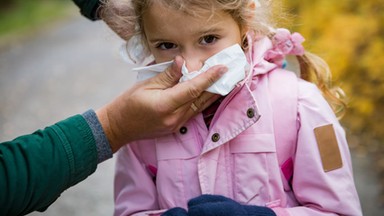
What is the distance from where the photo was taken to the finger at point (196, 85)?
1.73m

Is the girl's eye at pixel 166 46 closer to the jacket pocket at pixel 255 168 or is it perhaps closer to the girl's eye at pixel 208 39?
the girl's eye at pixel 208 39

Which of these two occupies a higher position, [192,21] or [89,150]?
[192,21]

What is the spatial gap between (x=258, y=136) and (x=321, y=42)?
9.67 ft

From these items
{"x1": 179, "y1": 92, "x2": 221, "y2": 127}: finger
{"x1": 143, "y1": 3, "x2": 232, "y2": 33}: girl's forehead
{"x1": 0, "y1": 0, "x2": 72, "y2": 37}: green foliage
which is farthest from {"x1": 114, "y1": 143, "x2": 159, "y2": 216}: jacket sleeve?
{"x1": 0, "y1": 0, "x2": 72, "y2": 37}: green foliage

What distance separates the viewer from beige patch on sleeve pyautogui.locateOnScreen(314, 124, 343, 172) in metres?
1.80

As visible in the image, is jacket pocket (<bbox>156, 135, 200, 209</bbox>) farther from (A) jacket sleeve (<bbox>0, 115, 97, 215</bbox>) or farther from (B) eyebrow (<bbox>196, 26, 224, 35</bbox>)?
(B) eyebrow (<bbox>196, 26, 224, 35</bbox>)

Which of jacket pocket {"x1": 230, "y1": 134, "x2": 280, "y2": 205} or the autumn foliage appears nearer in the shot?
jacket pocket {"x1": 230, "y1": 134, "x2": 280, "y2": 205}

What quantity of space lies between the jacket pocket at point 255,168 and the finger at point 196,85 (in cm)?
27

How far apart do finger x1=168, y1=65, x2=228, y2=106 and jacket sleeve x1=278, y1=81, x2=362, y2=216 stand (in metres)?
0.36

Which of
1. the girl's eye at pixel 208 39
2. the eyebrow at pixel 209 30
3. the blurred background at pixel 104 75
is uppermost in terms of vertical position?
the eyebrow at pixel 209 30

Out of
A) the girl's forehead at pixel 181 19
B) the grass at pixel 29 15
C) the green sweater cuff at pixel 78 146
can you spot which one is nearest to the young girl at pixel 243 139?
the girl's forehead at pixel 181 19

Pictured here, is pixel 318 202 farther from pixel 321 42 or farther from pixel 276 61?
pixel 321 42

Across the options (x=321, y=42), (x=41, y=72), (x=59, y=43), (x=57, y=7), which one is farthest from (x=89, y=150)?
(x=57, y=7)

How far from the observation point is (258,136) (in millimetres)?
1837
